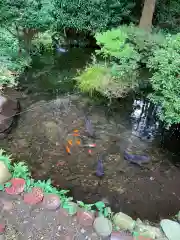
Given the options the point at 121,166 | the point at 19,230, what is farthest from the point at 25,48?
the point at 19,230

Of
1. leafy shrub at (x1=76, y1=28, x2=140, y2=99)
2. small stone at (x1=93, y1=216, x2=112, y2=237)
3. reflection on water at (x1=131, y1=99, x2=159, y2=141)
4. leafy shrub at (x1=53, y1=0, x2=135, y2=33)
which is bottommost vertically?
reflection on water at (x1=131, y1=99, x2=159, y2=141)

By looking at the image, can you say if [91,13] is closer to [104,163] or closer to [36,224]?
[104,163]

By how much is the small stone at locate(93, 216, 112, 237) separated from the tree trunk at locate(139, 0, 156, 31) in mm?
7208

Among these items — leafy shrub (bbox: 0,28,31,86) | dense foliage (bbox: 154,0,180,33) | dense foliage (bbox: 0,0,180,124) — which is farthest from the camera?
dense foliage (bbox: 154,0,180,33)

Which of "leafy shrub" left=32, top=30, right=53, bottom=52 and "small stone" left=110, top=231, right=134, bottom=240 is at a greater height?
"leafy shrub" left=32, top=30, right=53, bottom=52

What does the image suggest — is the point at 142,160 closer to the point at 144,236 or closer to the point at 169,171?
the point at 169,171

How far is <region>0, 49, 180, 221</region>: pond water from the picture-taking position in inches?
190

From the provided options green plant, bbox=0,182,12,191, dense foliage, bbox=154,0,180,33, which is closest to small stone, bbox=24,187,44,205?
green plant, bbox=0,182,12,191

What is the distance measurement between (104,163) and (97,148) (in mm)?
477

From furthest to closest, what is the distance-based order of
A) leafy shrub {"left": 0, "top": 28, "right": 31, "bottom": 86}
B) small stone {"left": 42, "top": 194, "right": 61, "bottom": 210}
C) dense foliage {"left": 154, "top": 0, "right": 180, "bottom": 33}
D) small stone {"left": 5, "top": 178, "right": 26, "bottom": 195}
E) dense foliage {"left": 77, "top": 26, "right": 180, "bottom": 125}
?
1. dense foliage {"left": 154, "top": 0, "right": 180, "bottom": 33}
2. leafy shrub {"left": 0, "top": 28, "right": 31, "bottom": 86}
3. dense foliage {"left": 77, "top": 26, "right": 180, "bottom": 125}
4. small stone {"left": 5, "top": 178, "right": 26, "bottom": 195}
5. small stone {"left": 42, "top": 194, "right": 61, "bottom": 210}

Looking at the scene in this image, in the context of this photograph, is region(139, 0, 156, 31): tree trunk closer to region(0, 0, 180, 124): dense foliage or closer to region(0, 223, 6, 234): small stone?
region(0, 0, 180, 124): dense foliage

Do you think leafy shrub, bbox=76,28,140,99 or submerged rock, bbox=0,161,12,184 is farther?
leafy shrub, bbox=76,28,140,99

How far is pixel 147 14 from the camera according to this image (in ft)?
29.5

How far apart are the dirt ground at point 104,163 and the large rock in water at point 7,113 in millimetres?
183
